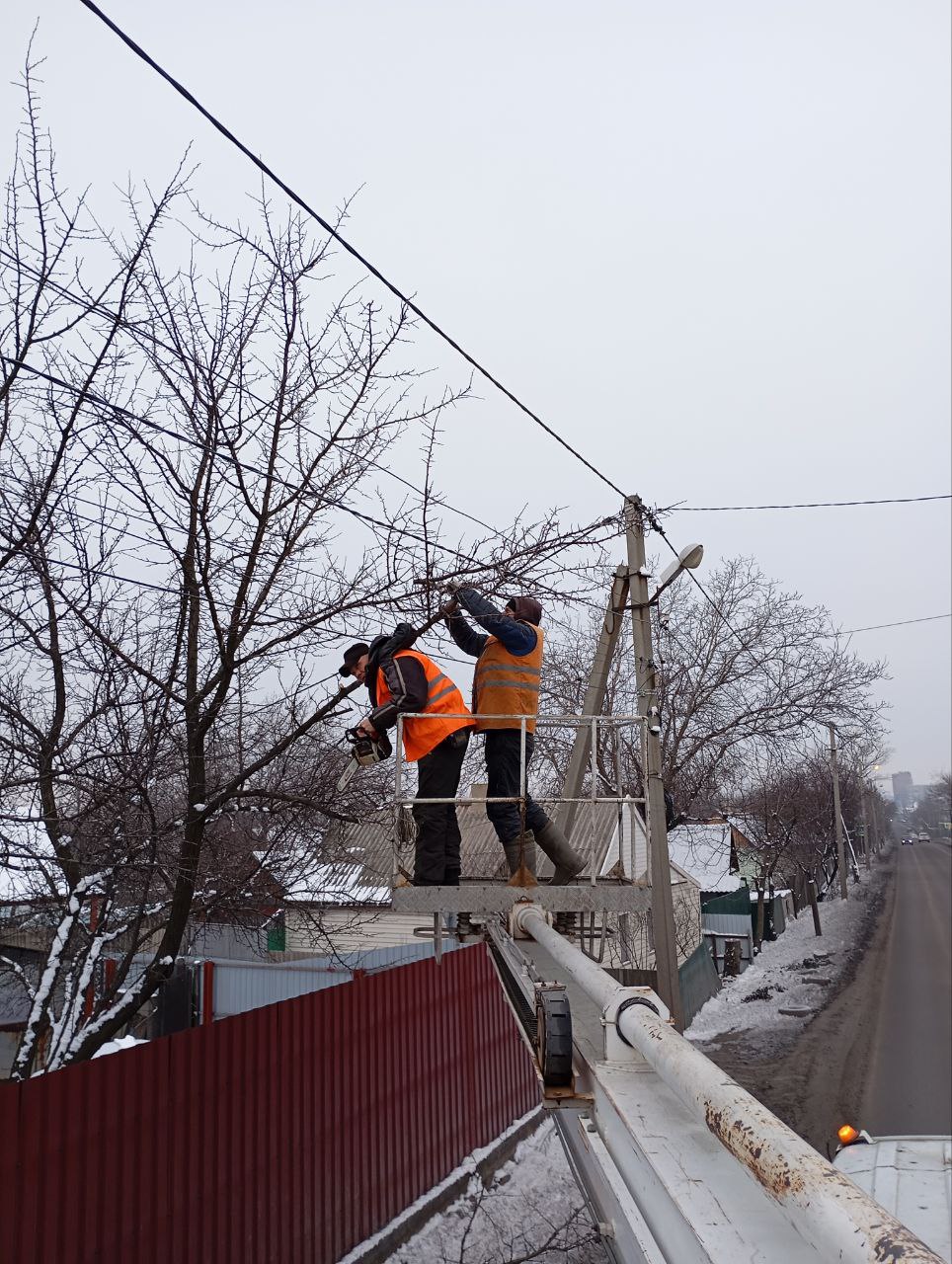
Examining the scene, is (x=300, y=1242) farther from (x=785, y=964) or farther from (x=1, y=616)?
(x=785, y=964)

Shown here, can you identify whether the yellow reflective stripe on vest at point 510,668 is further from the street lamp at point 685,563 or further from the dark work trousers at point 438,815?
the street lamp at point 685,563

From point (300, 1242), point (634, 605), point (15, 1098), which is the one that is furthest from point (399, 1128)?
point (634, 605)

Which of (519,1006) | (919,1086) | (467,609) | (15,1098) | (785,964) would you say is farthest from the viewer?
(785,964)

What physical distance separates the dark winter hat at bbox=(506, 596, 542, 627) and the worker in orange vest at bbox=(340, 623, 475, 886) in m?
0.58

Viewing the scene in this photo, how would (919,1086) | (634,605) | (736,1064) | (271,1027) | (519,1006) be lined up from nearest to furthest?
(519,1006) → (271,1027) → (634,605) → (919,1086) → (736,1064)

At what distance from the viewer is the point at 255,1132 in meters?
6.43

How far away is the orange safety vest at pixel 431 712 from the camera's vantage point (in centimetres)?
529

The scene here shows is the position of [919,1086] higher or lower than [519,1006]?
lower

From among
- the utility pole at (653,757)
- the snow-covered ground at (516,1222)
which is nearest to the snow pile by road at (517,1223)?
the snow-covered ground at (516,1222)

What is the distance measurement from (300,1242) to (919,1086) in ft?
33.9

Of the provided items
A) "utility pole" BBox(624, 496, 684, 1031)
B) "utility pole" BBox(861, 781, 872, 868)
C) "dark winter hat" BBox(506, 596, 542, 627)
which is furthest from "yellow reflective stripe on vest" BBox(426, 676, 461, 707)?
"utility pole" BBox(861, 781, 872, 868)

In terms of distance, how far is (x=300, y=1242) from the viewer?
22.4 ft

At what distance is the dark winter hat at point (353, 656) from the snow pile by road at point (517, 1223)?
14.8 feet

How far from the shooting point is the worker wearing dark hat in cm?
533
